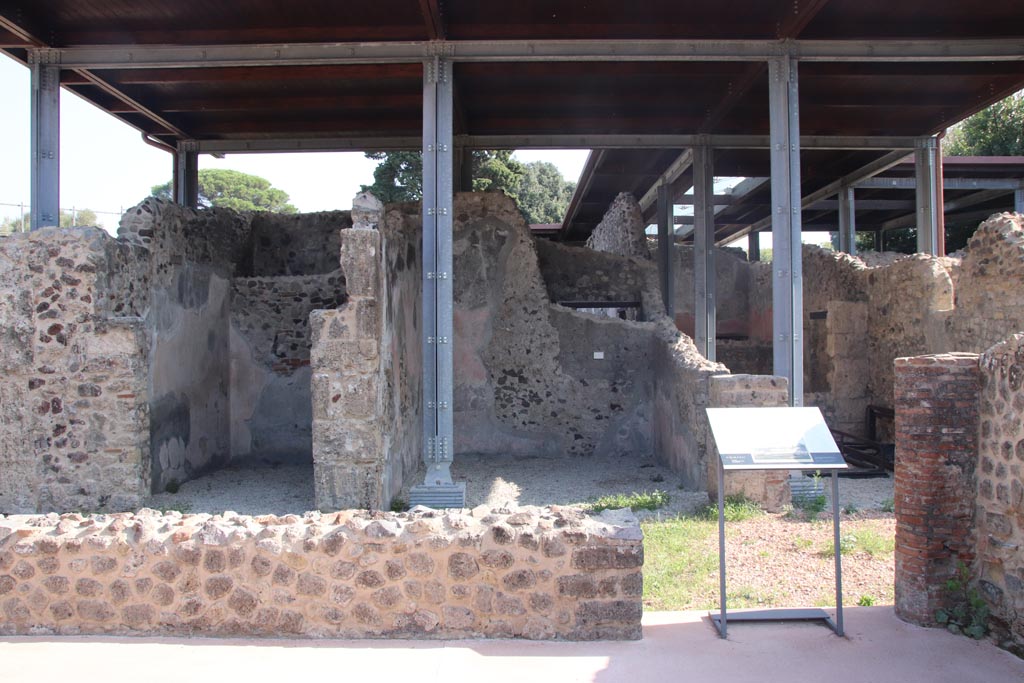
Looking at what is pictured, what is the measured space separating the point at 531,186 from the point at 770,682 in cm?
4033

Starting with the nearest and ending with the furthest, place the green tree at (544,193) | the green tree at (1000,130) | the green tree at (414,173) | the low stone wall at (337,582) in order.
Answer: the low stone wall at (337,582), the green tree at (1000,130), the green tree at (414,173), the green tree at (544,193)

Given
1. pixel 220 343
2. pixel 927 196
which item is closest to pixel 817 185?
pixel 927 196

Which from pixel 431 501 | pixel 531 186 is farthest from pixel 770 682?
pixel 531 186

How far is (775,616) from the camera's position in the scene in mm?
4070

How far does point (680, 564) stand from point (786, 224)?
4220 mm

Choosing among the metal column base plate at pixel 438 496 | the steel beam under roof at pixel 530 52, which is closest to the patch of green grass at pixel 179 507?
the metal column base plate at pixel 438 496

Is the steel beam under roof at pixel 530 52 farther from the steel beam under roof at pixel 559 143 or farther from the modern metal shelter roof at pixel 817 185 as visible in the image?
the modern metal shelter roof at pixel 817 185

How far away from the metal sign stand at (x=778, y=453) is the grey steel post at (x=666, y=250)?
9331mm

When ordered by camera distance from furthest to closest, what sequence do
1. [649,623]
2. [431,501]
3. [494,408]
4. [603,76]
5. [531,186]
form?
[531,186], [494,408], [603,76], [431,501], [649,623]

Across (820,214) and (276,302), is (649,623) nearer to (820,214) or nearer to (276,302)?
(276,302)

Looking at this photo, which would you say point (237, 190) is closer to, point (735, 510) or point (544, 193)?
point (544, 193)

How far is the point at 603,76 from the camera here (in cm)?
941

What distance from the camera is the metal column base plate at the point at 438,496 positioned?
7508 mm

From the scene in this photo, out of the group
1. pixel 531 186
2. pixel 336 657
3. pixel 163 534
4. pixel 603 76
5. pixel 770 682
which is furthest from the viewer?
pixel 531 186
